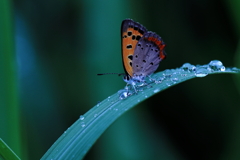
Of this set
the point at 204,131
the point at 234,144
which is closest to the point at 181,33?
the point at 204,131

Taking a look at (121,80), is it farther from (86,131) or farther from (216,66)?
(86,131)

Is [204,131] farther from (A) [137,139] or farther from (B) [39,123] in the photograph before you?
(B) [39,123]

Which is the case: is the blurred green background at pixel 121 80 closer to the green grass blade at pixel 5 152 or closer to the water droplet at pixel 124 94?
the water droplet at pixel 124 94

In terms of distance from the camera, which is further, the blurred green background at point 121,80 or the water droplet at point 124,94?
the blurred green background at point 121,80

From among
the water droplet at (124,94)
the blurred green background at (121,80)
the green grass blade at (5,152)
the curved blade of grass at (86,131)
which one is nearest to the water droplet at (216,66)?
the curved blade of grass at (86,131)

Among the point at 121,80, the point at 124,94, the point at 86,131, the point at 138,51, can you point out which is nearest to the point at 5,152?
the point at 86,131

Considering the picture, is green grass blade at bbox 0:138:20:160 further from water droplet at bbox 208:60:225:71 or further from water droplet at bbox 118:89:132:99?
water droplet at bbox 208:60:225:71

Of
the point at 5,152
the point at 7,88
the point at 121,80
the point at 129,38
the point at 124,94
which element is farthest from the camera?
the point at 121,80
